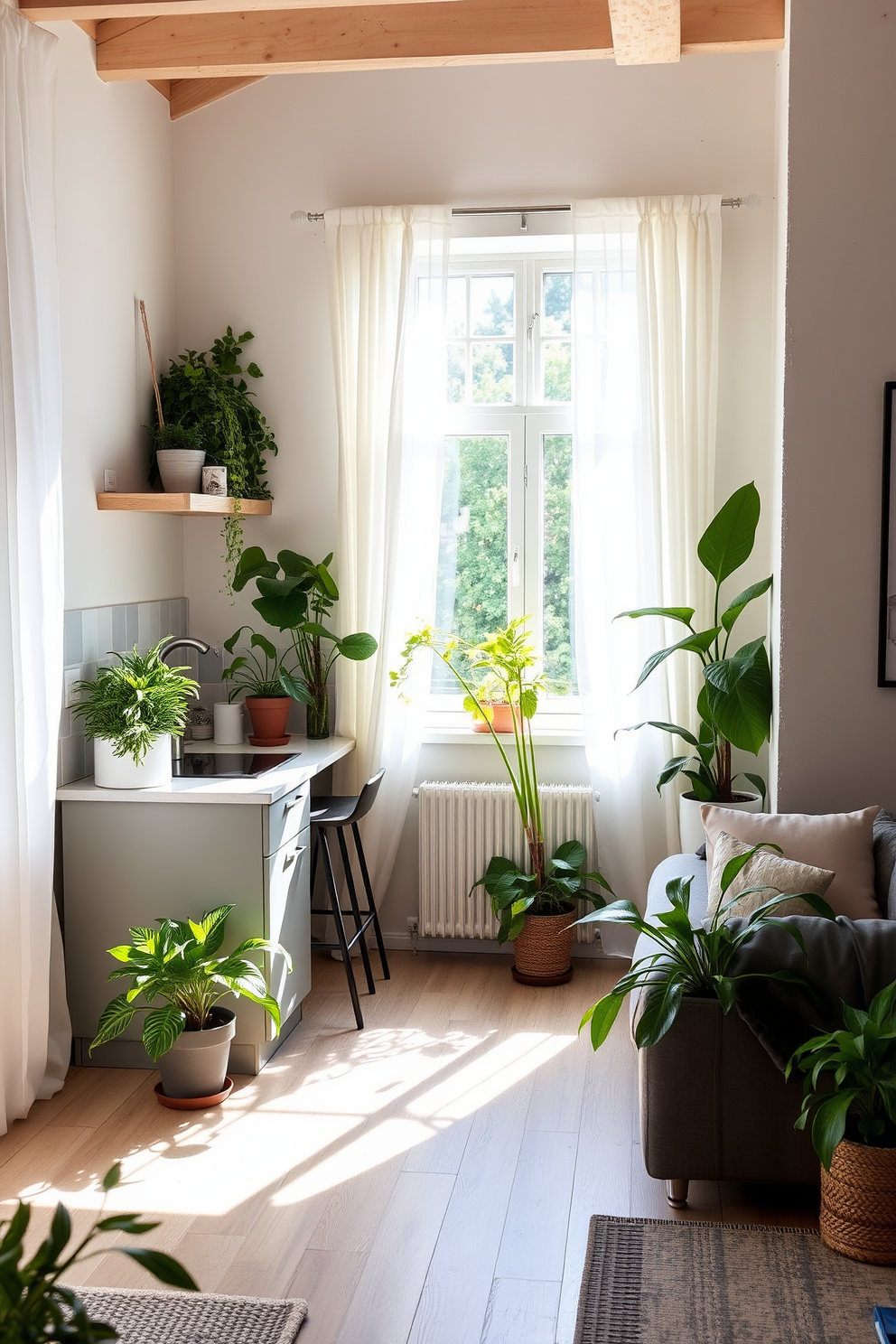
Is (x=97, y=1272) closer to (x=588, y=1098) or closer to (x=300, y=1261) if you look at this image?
(x=300, y=1261)

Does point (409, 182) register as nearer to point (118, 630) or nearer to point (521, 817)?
point (118, 630)

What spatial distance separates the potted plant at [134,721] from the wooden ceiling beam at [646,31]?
224 centimetres

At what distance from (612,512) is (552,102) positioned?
1.49 meters

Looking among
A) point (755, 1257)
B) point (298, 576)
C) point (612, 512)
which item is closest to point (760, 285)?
point (612, 512)

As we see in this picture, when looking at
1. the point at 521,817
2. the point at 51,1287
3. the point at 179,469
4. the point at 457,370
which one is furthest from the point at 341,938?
the point at 51,1287

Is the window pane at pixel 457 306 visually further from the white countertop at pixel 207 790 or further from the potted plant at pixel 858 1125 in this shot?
the potted plant at pixel 858 1125

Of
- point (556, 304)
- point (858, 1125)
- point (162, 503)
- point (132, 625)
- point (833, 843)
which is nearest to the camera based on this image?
point (858, 1125)

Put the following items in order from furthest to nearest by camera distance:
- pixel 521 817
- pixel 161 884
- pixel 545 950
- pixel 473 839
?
→ pixel 473 839 → pixel 521 817 → pixel 545 950 → pixel 161 884

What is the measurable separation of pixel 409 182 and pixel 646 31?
4.16ft

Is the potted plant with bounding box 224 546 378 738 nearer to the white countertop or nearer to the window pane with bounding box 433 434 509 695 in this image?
the window pane with bounding box 433 434 509 695

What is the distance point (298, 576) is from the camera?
449 cm

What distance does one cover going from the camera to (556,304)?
4.68 m

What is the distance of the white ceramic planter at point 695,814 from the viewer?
3988 mm

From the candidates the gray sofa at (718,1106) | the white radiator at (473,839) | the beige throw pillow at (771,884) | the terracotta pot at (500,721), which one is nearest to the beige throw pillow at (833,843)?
the beige throw pillow at (771,884)
